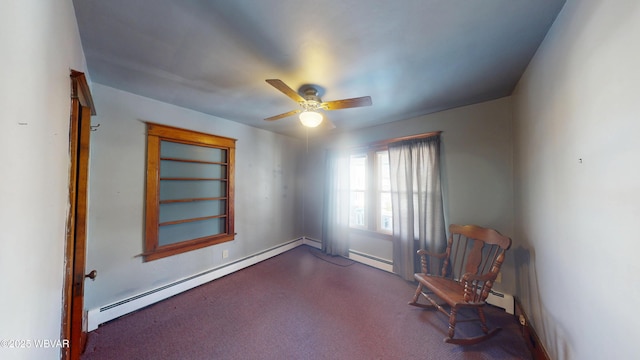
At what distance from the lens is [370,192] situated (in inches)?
126

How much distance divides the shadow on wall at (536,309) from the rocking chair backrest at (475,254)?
179 millimetres

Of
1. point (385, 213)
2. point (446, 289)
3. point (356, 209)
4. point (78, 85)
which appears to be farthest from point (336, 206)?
point (78, 85)

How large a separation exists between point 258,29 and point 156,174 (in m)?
1.96

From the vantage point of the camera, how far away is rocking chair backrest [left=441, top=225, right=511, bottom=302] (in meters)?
1.71

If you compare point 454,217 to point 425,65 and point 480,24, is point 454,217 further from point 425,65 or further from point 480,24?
point 480,24

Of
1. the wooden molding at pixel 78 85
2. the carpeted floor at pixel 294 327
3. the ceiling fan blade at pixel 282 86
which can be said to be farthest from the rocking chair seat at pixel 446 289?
the wooden molding at pixel 78 85

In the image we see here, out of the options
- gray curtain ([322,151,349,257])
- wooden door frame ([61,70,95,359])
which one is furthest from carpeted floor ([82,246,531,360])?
gray curtain ([322,151,349,257])

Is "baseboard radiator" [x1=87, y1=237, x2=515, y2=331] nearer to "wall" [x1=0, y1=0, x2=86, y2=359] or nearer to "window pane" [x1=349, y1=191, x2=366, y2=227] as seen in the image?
"window pane" [x1=349, y1=191, x2=366, y2=227]

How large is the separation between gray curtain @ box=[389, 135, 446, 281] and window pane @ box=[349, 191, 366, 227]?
0.63 metres

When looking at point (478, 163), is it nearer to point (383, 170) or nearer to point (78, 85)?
point (383, 170)

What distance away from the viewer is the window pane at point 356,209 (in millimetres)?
3359

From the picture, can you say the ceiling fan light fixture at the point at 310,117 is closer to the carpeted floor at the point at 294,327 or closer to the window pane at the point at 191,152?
the window pane at the point at 191,152

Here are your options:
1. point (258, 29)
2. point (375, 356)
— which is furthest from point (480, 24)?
point (375, 356)

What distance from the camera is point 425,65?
158 centimetres
